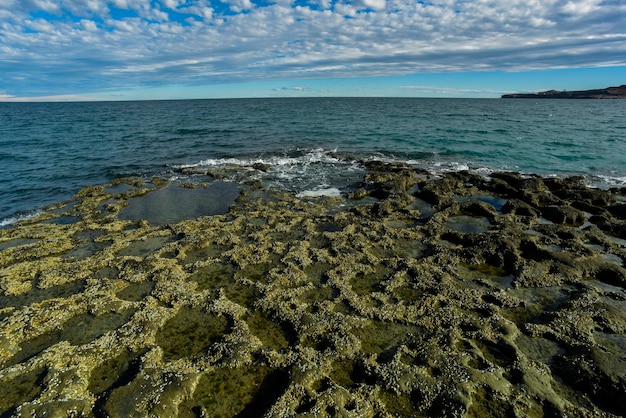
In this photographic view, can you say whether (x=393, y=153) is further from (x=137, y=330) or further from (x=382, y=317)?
(x=137, y=330)

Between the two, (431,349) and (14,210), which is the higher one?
(431,349)

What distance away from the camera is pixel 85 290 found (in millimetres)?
10086

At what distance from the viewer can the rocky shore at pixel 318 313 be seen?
6.56 metres

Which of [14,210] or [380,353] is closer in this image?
[380,353]

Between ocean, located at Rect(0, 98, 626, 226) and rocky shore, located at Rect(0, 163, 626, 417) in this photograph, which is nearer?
rocky shore, located at Rect(0, 163, 626, 417)

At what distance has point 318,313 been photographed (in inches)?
355

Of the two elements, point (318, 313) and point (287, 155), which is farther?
point (287, 155)

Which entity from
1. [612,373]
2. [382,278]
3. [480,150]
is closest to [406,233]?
[382,278]

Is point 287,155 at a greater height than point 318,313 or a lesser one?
lesser

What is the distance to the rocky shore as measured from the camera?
258 inches

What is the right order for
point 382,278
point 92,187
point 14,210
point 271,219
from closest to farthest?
point 382,278
point 271,219
point 14,210
point 92,187

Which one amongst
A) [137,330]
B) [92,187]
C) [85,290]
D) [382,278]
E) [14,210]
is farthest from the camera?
[92,187]

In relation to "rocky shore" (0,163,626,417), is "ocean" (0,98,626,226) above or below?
below

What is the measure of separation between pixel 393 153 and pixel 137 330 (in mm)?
29526
